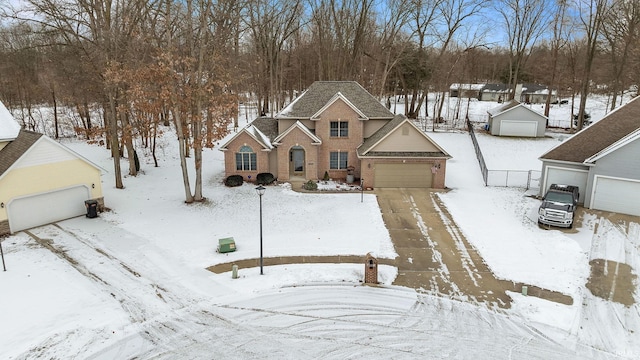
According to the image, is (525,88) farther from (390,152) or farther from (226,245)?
(226,245)

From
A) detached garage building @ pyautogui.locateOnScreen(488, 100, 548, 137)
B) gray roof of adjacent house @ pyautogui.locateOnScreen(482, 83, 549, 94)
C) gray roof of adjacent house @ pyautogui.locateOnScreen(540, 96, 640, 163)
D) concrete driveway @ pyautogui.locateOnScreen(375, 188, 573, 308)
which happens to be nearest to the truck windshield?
gray roof of adjacent house @ pyautogui.locateOnScreen(540, 96, 640, 163)

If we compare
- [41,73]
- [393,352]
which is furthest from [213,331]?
[41,73]

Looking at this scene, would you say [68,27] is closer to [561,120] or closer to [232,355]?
[232,355]

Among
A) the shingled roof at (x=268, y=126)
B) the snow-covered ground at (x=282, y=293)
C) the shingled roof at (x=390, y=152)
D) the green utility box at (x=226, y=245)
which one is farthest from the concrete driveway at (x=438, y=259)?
the shingled roof at (x=268, y=126)

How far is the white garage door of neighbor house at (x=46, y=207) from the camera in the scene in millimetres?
20219

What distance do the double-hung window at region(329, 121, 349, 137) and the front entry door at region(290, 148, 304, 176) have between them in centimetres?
265

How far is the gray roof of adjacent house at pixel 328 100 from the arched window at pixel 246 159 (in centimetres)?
334

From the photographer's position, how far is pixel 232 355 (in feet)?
38.4

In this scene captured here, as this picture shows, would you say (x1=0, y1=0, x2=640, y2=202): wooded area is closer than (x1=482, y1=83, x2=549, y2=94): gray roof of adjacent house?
Yes

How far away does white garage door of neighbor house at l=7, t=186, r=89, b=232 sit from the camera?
20.2 m

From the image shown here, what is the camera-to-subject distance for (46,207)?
21.4 meters

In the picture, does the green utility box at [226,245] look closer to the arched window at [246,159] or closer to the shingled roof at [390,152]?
the arched window at [246,159]

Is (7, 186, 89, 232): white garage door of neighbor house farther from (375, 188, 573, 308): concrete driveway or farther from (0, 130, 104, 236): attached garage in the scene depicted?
(375, 188, 573, 308): concrete driveway

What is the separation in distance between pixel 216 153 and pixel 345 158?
1303 centimetres
